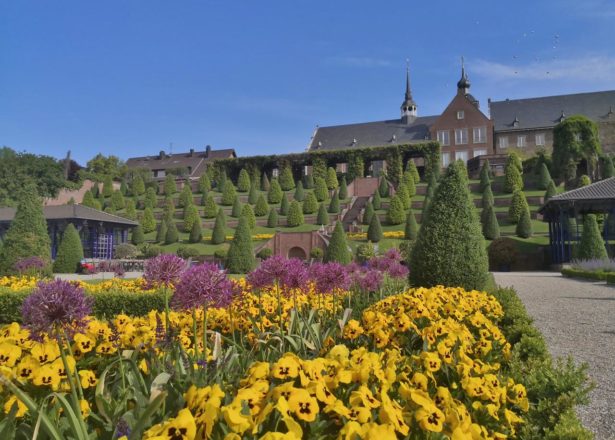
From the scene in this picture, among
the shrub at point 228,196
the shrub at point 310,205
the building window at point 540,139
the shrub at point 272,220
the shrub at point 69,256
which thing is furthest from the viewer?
the building window at point 540,139

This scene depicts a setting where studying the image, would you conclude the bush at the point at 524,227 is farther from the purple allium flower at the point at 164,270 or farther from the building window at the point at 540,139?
the purple allium flower at the point at 164,270

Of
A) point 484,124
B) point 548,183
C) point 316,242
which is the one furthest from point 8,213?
point 484,124

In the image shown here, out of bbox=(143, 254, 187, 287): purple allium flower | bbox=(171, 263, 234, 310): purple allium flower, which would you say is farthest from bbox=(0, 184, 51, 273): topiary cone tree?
bbox=(171, 263, 234, 310): purple allium flower

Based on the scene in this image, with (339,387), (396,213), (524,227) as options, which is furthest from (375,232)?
(339,387)

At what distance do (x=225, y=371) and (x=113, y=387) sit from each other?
0.61 m

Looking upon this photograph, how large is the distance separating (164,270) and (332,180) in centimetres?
4681

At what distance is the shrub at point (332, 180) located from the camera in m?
49.2

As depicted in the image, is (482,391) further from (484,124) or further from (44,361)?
(484,124)

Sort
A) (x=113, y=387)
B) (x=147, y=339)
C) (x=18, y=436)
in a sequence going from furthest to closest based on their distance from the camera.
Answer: (x=147, y=339) → (x=113, y=387) → (x=18, y=436)

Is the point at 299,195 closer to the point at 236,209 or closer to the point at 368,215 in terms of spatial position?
the point at 236,209

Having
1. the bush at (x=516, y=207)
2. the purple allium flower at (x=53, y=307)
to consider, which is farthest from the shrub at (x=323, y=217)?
the purple allium flower at (x=53, y=307)

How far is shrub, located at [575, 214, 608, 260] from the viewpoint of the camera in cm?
2192

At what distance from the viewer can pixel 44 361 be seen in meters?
2.43

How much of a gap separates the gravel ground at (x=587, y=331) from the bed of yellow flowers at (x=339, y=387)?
112 cm
